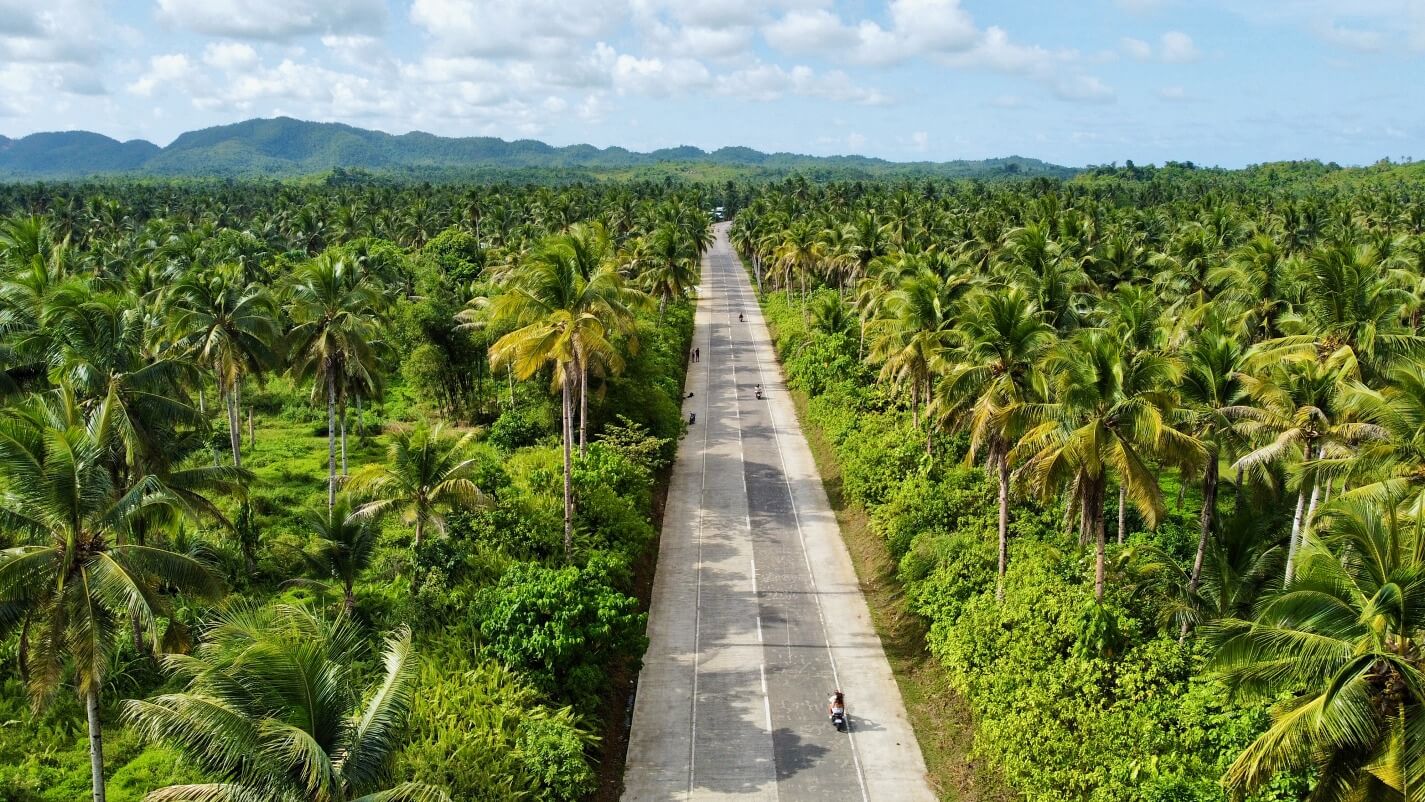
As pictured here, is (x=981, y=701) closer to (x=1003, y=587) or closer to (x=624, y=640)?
(x=1003, y=587)

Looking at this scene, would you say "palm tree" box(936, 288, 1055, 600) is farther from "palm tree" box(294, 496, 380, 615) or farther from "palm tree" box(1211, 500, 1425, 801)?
"palm tree" box(294, 496, 380, 615)

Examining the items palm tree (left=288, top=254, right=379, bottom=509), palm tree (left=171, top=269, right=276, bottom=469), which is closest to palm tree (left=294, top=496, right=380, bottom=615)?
palm tree (left=288, top=254, right=379, bottom=509)

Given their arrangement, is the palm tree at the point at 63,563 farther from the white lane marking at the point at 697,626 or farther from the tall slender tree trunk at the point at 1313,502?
the tall slender tree trunk at the point at 1313,502

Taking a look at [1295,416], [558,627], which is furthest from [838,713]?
[1295,416]

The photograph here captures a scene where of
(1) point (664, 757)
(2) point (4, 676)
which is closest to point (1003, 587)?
(1) point (664, 757)

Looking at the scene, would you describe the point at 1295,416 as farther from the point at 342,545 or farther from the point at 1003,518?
the point at 342,545

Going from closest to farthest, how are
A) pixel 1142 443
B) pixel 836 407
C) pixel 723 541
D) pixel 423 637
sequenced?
pixel 1142 443, pixel 423 637, pixel 723 541, pixel 836 407
